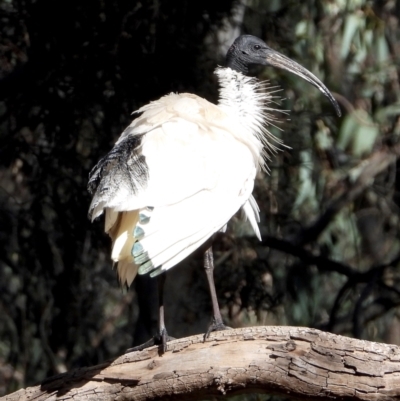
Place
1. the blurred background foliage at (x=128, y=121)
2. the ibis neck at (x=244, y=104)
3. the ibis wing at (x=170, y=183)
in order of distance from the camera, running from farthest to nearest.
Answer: the blurred background foliage at (x=128, y=121), the ibis neck at (x=244, y=104), the ibis wing at (x=170, y=183)

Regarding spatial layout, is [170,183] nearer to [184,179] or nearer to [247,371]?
[184,179]

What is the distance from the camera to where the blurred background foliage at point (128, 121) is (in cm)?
629

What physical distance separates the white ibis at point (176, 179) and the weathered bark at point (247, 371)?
0.46ft

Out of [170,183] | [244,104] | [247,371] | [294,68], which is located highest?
[294,68]

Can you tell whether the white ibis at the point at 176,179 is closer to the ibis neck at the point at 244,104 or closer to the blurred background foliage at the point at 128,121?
the ibis neck at the point at 244,104

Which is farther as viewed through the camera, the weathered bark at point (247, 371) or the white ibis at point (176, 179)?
the white ibis at point (176, 179)

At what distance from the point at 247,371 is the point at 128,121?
10.1 ft

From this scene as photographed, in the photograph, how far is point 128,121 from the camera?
6.42 metres

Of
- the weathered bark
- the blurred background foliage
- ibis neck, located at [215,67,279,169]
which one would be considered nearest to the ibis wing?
ibis neck, located at [215,67,279,169]

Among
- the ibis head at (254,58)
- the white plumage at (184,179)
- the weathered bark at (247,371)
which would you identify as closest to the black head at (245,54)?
the ibis head at (254,58)

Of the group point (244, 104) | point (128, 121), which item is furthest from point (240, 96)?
point (128, 121)

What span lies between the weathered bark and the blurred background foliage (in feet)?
8.14

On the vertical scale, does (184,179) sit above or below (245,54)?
→ below

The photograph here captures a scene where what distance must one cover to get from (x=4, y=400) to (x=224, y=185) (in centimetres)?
120
